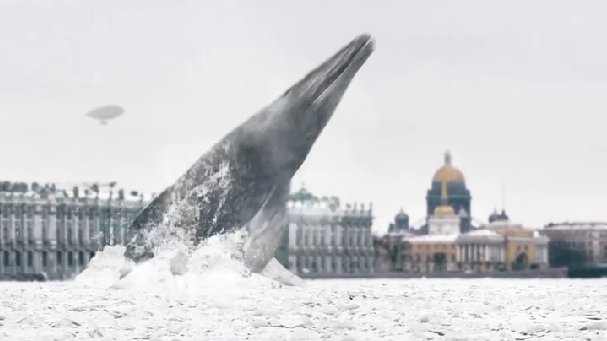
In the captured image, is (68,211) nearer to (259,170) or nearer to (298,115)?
(259,170)

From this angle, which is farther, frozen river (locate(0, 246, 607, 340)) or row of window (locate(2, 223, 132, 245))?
row of window (locate(2, 223, 132, 245))

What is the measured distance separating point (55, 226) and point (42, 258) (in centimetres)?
405

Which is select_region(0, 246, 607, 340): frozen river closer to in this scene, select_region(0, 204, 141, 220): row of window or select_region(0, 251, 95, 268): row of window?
select_region(0, 251, 95, 268): row of window

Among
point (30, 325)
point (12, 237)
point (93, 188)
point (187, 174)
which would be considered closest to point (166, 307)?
point (30, 325)

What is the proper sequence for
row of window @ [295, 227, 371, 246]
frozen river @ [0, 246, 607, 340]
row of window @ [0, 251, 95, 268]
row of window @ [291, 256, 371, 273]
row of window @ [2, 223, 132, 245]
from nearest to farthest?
frozen river @ [0, 246, 607, 340] → row of window @ [0, 251, 95, 268] → row of window @ [2, 223, 132, 245] → row of window @ [291, 256, 371, 273] → row of window @ [295, 227, 371, 246]

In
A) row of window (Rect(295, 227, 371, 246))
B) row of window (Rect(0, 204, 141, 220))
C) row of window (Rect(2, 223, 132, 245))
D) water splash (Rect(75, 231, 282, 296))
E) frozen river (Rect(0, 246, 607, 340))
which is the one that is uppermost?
row of window (Rect(0, 204, 141, 220))

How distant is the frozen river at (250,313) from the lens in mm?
37719

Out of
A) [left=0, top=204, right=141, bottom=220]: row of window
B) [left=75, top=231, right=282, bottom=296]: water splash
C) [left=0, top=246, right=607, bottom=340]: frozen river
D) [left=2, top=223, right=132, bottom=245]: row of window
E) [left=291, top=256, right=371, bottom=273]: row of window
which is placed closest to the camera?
[left=0, top=246, right=607, bottom=340]: frozen river

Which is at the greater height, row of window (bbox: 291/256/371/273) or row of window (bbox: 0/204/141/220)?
row of window (bbox: 0/204/141/220)

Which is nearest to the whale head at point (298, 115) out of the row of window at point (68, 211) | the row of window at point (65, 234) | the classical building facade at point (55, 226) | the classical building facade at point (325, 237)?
the classical building facade at point (55, 226)

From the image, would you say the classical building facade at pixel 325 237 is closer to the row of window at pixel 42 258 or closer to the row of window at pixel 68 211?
the row of window at pixel 68 211

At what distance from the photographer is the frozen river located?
3772 centimetres

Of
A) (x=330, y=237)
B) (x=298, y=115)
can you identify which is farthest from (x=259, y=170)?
(x=330, y=237)

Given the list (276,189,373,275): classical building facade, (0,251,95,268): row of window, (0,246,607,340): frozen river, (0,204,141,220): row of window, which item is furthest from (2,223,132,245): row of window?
(0,246,607,340): frozen river
